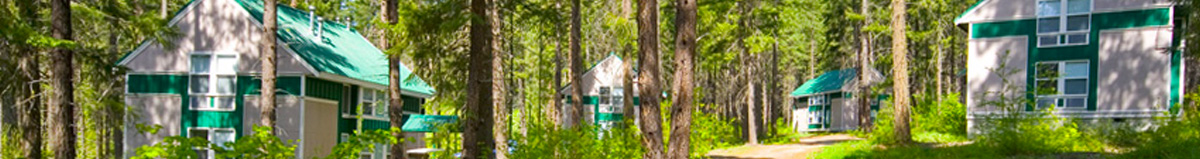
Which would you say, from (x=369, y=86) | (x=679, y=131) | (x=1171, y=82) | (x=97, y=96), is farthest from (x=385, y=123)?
(x=1171, y=82)

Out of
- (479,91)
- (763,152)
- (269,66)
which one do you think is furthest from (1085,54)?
(269,66)

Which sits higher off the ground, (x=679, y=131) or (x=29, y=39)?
(x=29, y=39)

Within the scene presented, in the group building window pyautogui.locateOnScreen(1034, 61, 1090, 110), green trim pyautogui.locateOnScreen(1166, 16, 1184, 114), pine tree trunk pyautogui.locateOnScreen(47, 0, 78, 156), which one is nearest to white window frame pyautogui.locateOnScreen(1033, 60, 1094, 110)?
building window pyautogui.locateOnScreen(1034, 61, 1090, 110)

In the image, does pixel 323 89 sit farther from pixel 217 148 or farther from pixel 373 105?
pixel 217 148

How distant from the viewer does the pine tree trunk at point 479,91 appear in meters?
17.5

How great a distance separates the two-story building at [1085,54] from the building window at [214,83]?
16.4m

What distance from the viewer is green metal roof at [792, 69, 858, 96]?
173 ft

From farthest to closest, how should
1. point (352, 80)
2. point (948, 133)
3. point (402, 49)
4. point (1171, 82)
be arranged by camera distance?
point (948, 133)
point (352, 80)
point (1171, 82)
point (402, 49)

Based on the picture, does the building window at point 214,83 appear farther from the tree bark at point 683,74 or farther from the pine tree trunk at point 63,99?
the tree bark at point 683,74

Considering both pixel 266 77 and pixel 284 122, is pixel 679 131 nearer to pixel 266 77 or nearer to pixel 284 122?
pixel 266 77

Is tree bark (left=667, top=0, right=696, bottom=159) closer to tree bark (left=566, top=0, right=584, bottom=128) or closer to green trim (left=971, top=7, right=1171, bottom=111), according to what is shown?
tree bark (left=566, top=0, right=584, bottom=128)

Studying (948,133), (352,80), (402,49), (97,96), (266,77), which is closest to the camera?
(402,49)

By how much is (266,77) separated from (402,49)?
3553 mm

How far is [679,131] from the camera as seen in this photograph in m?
17.6
